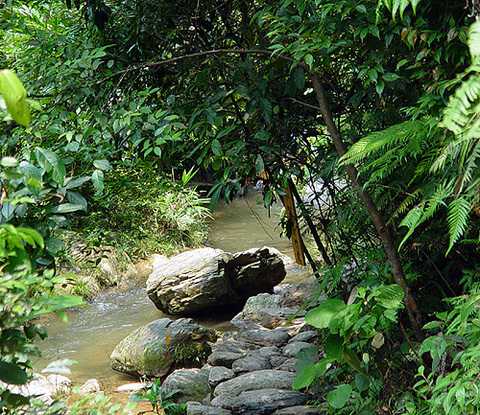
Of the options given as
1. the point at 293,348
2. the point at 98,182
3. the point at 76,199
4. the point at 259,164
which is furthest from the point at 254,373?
the point at 76,199

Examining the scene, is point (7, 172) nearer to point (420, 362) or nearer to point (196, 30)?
point (420, 362)

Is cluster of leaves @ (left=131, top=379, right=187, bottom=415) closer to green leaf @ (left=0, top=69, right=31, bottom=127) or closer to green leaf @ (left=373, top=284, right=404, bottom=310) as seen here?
green leaf @ (left=373, top=284, right=404, bottom=310)

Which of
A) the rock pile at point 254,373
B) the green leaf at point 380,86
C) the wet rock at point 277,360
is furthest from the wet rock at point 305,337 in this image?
Result: the green leaf at point 380,86

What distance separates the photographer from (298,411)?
341cm

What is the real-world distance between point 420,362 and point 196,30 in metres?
1.89

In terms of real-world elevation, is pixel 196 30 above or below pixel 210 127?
above

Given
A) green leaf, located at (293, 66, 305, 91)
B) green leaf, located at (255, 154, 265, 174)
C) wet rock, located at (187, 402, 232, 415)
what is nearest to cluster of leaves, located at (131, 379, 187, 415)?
wet rock, located at (187, 402, 232, 415)

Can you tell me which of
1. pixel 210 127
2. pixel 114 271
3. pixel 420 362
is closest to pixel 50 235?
pixel 210 127

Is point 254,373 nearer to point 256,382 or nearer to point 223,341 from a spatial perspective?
point 256,382

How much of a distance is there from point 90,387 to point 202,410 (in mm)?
1690

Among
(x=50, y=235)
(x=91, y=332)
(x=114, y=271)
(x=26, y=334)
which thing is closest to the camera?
(x=26, y=334)

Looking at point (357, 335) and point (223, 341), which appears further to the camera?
point (223, 341)

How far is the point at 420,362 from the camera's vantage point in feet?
8.55

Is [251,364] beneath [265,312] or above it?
above
